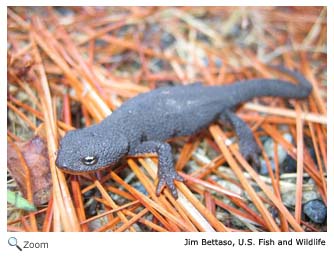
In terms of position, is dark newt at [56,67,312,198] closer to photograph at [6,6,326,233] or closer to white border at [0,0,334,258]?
photograph at [6,6,326,233]
